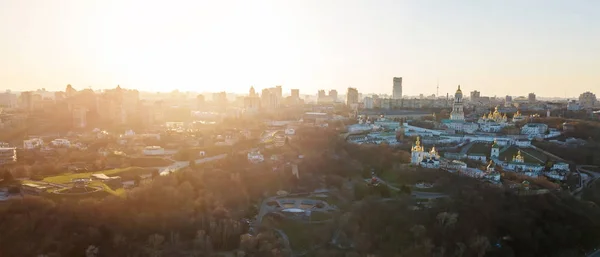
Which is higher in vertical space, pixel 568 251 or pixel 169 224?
pixel 169 224

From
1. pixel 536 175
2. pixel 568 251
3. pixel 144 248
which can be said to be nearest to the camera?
pixel 144 248

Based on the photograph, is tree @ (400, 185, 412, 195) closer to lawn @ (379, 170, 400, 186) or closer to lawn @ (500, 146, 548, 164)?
lawn @ (379, 170, 400, 186)

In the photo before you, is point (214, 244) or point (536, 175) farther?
point (536, 175)

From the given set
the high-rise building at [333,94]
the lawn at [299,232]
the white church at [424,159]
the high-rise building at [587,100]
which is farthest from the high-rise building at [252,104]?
the high-rise building at [333,94]

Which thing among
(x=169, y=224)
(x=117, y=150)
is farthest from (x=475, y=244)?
(x=117, y=150)

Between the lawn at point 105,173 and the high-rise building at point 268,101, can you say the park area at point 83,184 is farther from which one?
the high-rise building at point 268,101

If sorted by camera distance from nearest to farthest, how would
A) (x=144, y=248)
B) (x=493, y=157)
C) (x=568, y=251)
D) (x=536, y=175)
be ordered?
(x=144, y=248) < (x=568, y=251) < (x=536, y=175) < (x=493, y=157)

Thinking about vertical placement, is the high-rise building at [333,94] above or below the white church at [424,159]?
above

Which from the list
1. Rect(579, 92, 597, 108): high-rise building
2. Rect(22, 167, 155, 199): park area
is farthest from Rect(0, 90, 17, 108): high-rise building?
Rect(579, 92, 597, 108): high-rise building

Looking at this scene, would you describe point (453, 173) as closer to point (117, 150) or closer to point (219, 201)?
point (219, 201)
